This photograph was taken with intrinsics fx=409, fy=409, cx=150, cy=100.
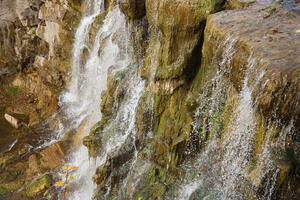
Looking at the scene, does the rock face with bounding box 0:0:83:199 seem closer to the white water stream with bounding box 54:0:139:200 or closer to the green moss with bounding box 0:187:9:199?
the white water stream with bounding box 54:0:139:200

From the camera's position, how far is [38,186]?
33.9 feet

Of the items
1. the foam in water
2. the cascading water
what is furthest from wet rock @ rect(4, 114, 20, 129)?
the cascading water

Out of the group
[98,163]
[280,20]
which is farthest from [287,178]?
[98,163]

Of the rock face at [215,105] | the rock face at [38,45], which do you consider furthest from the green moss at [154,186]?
the rock face at [38,45]

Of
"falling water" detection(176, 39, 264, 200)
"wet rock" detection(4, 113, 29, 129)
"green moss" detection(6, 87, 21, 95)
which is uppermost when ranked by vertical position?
"falling water" detection(176, 39, 264, 200)

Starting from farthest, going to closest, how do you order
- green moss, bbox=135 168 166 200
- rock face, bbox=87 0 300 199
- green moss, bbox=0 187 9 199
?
green moss, bbox=0 187 9 199, green moss, bbox=135 168 166 200, rock face, bbox=87 0 300 199

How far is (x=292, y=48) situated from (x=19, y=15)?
461 inches

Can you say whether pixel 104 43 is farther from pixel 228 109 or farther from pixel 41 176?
pixel 228 109

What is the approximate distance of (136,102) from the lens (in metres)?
9.45

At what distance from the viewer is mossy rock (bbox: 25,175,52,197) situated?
33.7 feet

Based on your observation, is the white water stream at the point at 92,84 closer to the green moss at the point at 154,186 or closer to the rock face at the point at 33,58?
the rock face at the point at 33,58

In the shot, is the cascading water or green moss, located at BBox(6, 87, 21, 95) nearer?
the cascading water

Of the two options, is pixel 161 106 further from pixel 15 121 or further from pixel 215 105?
pixel 15 121

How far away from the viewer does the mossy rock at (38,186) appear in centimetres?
1027
